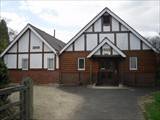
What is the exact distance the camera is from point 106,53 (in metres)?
25.3

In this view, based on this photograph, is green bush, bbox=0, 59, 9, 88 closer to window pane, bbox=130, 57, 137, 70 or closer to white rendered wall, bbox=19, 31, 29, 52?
window pane, bbox=130, 57, 137, 70

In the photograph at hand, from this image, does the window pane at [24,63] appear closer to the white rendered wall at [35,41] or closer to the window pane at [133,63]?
the white rendered wall at [35,41]

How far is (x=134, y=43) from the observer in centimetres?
2600

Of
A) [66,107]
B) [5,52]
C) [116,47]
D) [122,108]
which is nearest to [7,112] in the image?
[66,107]

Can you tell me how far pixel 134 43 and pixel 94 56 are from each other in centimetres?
417

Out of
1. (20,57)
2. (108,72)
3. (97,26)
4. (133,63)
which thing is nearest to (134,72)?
(133,63)

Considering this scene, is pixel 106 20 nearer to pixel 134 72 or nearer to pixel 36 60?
pixel 134 72

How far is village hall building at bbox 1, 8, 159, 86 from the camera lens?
84.1 feet

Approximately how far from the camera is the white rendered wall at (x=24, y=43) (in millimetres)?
28484

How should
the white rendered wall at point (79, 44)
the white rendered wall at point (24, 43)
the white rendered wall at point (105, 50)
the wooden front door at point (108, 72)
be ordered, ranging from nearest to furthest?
the white rendered wall at point (105, 50) < the wooden front door at point (108, 72) < the white rendered wall at point (79, 44) < the white rendered wall at point (24, 43)

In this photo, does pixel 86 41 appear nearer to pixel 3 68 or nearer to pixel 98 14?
pixel 98 14

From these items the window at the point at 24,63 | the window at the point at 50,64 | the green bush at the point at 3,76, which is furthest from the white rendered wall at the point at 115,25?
the green bush at the point at 3,76

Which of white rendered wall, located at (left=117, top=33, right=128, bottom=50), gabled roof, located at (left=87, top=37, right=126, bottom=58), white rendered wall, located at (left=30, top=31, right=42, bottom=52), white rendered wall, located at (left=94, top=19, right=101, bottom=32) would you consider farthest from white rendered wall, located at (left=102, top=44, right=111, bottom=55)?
white rendered wall, located at (left=30, top=31, right=42, bottom=52)

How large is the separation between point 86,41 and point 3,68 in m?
17.4
